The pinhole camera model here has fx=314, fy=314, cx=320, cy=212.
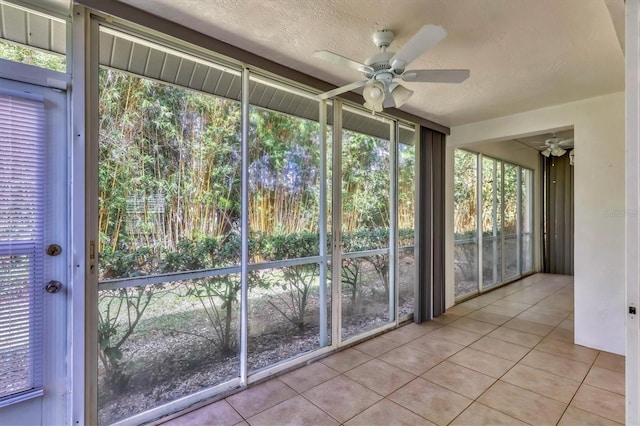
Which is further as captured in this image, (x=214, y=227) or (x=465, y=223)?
(x=465, y=223)

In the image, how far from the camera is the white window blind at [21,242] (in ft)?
5.29

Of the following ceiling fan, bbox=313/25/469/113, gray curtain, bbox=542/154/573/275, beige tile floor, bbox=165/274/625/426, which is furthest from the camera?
gray curtain, bbox=542/154/573/275

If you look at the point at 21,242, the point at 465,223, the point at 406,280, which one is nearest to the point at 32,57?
the point at 21,242

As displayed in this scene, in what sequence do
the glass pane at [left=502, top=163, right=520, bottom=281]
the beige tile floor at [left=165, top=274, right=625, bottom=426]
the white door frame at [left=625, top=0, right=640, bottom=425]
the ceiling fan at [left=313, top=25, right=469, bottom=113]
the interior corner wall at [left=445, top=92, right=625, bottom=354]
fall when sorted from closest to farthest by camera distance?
the white door frame at [left=625, top=0, right=640, bottom=425] → the ceiling fan at [left=313, top=25, right=469, bottom=113] → the beige tile floor at [left=165, top=274, right=625, bottom=426] → the interior corner wall at [left=445, top=92, right=625, bottom=354] → the glass pane at [left=502, top=163, right=520, bottom=281]

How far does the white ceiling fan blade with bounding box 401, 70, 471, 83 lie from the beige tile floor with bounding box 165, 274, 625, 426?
7.19ft

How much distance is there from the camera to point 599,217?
316cm

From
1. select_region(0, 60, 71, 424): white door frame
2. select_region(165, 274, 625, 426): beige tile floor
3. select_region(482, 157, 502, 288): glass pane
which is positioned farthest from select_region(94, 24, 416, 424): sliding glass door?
select_region(482, 157, 502, 288): glass pane

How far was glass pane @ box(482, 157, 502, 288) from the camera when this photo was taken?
5.33m

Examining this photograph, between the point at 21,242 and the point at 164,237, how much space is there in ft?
2.29

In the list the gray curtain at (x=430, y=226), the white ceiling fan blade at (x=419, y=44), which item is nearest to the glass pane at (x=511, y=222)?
the gray curtain at (x=430, y=226)

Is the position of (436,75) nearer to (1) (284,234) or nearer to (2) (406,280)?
(1) (284,234)

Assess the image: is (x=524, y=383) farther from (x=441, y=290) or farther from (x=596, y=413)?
(x=441, y=290)

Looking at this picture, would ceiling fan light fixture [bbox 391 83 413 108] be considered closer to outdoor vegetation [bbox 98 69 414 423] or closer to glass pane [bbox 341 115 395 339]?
outdoor vegetation [bbox 98 69 414 423]

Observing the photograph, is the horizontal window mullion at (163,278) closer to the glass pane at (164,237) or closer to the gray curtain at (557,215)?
the glass pane at (164,237)
